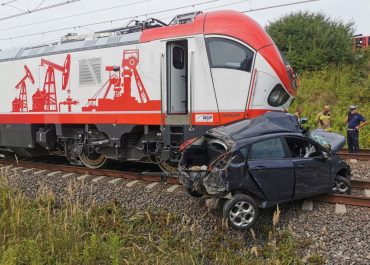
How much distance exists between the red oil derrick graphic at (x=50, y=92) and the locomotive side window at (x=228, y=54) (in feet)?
12.7

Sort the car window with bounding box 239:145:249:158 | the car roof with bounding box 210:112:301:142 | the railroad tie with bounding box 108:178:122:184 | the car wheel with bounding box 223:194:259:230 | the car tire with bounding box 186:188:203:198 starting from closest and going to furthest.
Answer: the car wheel with bounding box 223:194:259:230
the car window with bounding box 239:145:249:158
the car roof with bounding box 210:112:301:142
the car tire with bounding box 186:188:203:198
the railroad tie with bounding box 108:178:122:184

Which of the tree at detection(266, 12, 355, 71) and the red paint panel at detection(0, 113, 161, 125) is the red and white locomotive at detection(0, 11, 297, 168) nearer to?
the red paint panel at detection(0, 113, 161, 125)

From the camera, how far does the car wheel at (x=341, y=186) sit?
7367mm

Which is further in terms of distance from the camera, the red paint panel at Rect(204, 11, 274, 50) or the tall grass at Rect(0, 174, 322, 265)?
the red paint panel at Rect(204, 11, 274, 50)

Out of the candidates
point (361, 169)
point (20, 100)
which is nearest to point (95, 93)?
point (20, 100)

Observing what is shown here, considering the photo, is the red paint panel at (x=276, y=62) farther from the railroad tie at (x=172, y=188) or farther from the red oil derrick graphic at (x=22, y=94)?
the red oil derrick graphic at (x=22, y=94)

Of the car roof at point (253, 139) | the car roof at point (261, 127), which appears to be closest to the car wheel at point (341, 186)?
the car roof at point (261, 127)

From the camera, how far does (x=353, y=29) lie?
22.7 m

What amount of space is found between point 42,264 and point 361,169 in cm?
802

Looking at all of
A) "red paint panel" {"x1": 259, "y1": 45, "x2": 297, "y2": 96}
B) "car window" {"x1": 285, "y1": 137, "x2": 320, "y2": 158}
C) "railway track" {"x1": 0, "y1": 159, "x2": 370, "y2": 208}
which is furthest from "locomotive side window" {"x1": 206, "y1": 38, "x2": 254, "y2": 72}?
"railway track" {"x1": 0, "y1": 159, "x2": 370, "y2": 208}

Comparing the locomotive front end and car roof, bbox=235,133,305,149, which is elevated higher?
the locomotive front end

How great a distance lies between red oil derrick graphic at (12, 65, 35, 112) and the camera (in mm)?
10539

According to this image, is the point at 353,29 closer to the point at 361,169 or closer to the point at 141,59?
the point at 361,169

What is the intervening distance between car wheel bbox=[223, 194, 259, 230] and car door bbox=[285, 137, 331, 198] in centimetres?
104
